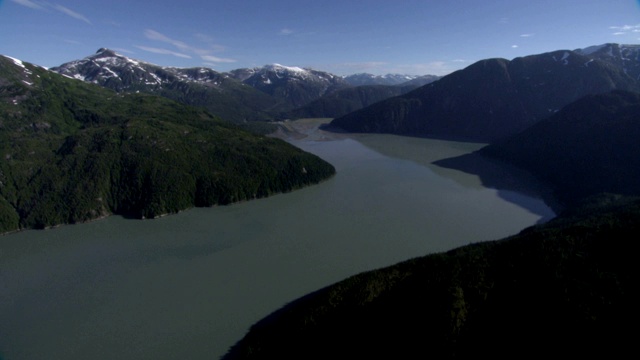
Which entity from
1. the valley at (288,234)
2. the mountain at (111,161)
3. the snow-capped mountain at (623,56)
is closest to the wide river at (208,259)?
the valley at (288,234)

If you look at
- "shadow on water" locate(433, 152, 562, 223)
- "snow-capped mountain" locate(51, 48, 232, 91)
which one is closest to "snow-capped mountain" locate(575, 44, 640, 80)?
"shadow on water" locate(433, 152, 562, 223)

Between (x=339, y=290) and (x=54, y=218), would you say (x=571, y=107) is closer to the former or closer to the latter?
(x=339, y=290)

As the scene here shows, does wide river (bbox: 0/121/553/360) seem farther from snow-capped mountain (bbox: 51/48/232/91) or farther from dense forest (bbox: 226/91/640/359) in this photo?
snow-capped mountain (bbox: 51/48/232/91)

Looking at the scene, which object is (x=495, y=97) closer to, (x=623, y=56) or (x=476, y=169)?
(x=623, y=56)

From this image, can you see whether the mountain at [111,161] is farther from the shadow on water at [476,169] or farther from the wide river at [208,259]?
the shadow on water at [476,169]

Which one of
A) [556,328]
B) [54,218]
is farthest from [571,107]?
[54,218]

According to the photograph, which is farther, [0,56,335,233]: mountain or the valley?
[0,56,335,233]: mountain
